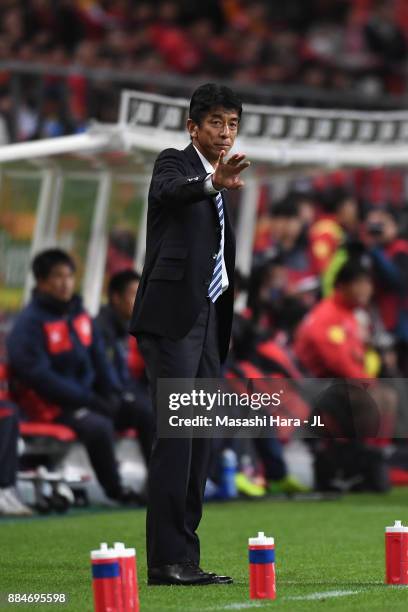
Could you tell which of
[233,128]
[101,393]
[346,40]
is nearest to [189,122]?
[233,128]

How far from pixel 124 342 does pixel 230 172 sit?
7.26 m

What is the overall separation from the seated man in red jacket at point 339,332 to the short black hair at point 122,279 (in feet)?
5.90

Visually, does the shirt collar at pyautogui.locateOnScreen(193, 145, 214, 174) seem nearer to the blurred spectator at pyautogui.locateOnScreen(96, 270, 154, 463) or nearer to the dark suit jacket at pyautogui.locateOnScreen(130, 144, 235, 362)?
the dark suit jacket at pyautogui.locateOnScreen(130, 144, 235, 362)

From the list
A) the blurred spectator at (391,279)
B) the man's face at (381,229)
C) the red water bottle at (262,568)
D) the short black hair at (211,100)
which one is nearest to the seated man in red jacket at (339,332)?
the blurred spectator at (391,279)

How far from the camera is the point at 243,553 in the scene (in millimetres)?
9188

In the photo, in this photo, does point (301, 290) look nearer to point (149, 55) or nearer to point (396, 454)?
point (396, 454)

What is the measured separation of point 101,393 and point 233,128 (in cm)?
626

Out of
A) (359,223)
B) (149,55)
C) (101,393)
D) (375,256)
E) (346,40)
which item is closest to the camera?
(101,393)

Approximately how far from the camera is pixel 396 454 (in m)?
15.9

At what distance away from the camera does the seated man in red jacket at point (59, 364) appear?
1259 centimetres

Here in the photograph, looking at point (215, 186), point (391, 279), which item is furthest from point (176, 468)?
point (391, 279)

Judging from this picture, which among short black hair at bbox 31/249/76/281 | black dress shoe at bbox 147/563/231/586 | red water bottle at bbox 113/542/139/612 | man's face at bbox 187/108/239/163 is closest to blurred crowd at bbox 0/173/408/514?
short black hair at bbox 31/249/76/281

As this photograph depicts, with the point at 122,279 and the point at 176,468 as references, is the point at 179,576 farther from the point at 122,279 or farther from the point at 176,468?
the point at 122,279

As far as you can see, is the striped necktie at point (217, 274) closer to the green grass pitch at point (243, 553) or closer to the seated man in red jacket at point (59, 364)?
the green grass pitch at point (243, 553)
